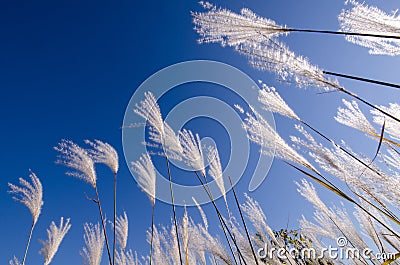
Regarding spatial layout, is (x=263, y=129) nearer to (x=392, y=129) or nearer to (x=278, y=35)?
(x=278, y=35)

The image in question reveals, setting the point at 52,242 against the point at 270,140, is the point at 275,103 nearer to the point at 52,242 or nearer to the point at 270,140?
the point at 270,140

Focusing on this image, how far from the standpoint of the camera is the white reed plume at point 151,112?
2314 mm

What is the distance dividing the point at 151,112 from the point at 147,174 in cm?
78

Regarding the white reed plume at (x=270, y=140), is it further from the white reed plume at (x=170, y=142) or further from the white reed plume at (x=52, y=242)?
the white reed plume at (x=52, y=242)

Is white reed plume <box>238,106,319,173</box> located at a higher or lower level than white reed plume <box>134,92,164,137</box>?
lower

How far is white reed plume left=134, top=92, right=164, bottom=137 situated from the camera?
2.31 metres

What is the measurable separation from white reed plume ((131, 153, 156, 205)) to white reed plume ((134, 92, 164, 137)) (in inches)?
26.5

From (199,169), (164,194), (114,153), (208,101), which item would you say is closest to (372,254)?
(199,169)

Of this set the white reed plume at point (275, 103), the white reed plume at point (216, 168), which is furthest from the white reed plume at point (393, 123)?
the white reed plume at point (216, 168)

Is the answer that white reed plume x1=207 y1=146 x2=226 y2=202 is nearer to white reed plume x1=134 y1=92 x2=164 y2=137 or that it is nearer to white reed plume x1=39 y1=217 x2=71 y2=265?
white reed plume x1=134 y1=92 x2=164 y2=137

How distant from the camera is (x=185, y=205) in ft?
Result: 9.08

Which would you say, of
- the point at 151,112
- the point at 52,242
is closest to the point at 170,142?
the point at 151,112

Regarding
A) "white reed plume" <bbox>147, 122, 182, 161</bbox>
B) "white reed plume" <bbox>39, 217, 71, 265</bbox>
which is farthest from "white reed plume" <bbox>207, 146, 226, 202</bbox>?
"white reed plume" <bbox>39, 217, 71, 265</bbox>

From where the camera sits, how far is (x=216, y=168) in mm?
2436
